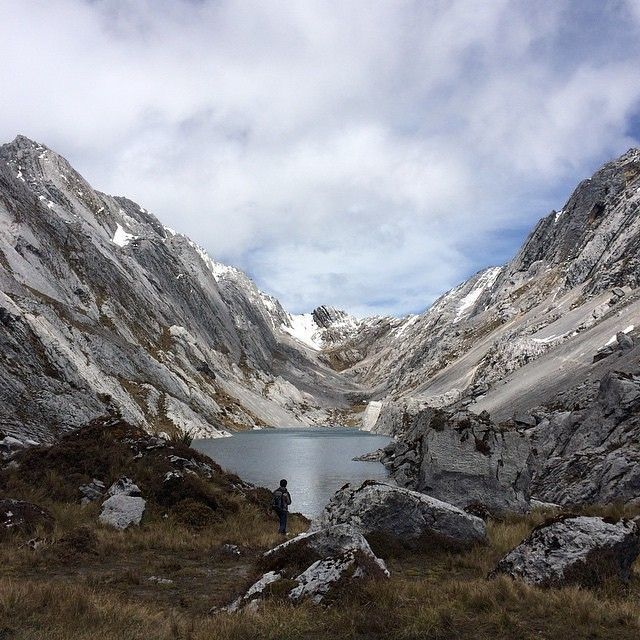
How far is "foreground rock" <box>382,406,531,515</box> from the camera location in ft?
97.2

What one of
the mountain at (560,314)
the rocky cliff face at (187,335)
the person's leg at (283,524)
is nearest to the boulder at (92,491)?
the person's leg at (283,524)

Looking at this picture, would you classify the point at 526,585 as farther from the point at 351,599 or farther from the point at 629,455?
the point at 629,455

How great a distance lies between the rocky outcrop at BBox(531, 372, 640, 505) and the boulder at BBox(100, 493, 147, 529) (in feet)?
75.3

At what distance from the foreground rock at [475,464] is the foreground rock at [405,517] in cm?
1261

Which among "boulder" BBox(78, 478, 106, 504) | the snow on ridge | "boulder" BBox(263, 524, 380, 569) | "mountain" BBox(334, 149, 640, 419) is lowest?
"boulder" BBox(263, 524, 380, 569)

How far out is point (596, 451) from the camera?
32.4 metres

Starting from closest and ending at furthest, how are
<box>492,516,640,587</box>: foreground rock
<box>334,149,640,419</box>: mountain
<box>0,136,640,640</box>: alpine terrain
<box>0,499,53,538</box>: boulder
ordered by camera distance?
<box>0,136,640,640</box>: alpine terrain < <box>492,516,640,587</box>: foreground rock < <box>0,499,53,538</box>: boulder < <box>334,149,640,419</box>: mountain

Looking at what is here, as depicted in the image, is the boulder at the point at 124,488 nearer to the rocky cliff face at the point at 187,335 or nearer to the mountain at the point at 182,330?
the mountain at the point at 182,330

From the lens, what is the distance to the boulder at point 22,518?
1728cm

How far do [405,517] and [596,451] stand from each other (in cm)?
2195

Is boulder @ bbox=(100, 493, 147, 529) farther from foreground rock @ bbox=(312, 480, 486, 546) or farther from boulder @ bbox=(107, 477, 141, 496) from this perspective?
foreground rock @ bbox=(312, 480, 486, 546)

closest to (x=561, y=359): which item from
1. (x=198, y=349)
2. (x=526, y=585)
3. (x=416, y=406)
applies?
(x=416, y=406)

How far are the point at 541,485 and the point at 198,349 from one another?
513 ft

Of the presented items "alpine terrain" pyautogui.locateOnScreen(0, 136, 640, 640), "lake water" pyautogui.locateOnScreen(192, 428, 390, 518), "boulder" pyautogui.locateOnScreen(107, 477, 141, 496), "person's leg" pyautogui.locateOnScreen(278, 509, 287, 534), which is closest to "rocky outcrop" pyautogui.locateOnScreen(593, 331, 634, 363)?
"alpine terrain" pyautogui.locateOnScreen(0, 136, 640, 640)
